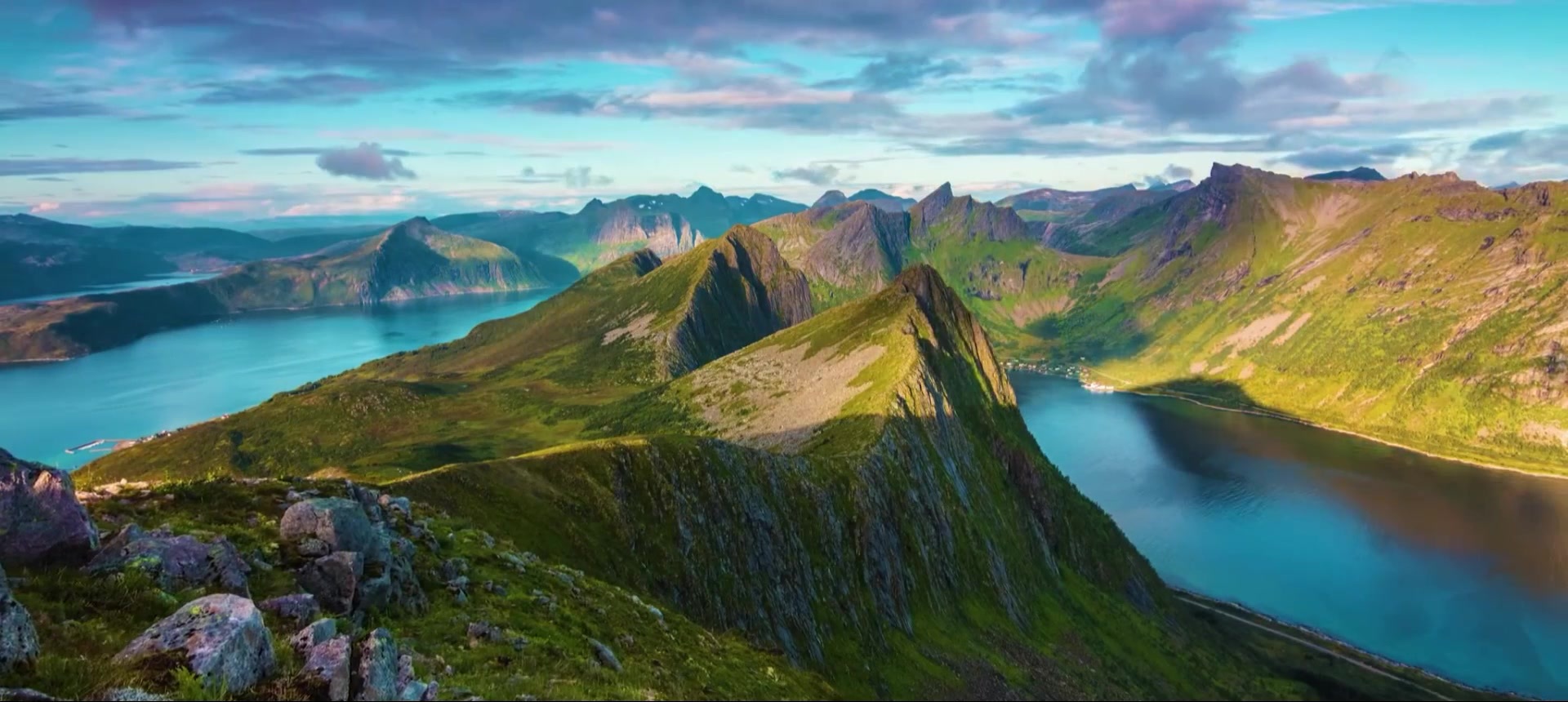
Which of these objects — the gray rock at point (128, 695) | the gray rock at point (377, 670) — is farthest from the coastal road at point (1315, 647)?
the gray rock at point (128, 695)

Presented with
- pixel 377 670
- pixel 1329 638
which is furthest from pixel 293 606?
pixel 1329 638

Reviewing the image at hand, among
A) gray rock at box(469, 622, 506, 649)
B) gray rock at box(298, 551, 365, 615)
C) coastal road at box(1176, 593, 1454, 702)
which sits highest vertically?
gray rock at box(298, 551, 365, 615)

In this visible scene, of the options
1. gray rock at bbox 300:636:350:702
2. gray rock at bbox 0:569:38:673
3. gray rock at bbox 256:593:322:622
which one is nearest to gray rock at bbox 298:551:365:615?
gray rock at bbox 256:593:322:622

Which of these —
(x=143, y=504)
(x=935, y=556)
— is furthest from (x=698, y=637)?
(x=935, y=556)

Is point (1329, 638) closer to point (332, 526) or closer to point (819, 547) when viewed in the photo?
point (819, 547)

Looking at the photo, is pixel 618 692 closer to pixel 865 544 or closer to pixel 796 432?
pixel 865 544

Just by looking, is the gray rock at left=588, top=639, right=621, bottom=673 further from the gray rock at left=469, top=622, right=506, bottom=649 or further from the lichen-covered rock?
the lichen-covered rock
